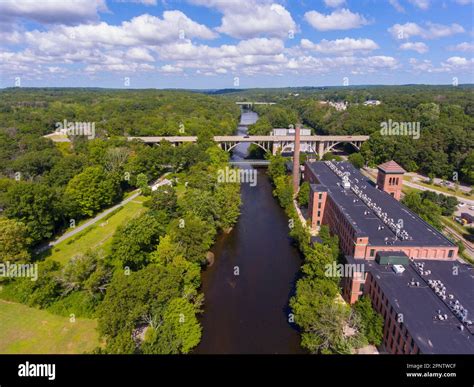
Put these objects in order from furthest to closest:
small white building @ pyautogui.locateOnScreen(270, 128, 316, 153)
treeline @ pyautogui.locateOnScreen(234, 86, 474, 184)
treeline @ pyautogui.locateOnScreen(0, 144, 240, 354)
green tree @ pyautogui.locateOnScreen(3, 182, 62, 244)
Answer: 1. small white building @ pyautogui.locateOnScreen(270, 128, 316, 153)
2. treeline @ pyautogui.locateOnScreen(234, 86, 474, 184)
3. green tree @ pyautogui.locateOnScreen(3, 182, 62, 244)
4. treeline @ pyautogui.locateOnScreen(0, 144, 240, 354)

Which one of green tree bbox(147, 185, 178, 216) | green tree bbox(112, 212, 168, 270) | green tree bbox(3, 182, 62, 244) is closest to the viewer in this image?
green tree bbox(112, 212, 168, 270)

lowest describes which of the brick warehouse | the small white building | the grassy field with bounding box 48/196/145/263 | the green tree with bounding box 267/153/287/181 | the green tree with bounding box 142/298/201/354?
the green tree with bounding box 142/298/201/354

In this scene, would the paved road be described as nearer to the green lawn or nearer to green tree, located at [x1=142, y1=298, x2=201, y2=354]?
green tree, located at [x1=142, y1=298, x2=201, y2=354]

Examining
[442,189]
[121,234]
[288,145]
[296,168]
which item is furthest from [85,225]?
[442,189]

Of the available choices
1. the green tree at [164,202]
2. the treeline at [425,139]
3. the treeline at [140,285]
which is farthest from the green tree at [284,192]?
the treeline at [425,139]

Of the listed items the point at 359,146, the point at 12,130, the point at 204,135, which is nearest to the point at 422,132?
the point at 359,146

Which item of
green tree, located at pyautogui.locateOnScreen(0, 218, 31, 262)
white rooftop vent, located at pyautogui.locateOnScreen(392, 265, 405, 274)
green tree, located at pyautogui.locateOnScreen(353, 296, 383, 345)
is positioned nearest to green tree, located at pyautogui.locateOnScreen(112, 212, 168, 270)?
green tree, located at pyautogui.locateOnScreen(0, 218, 31, 262)
